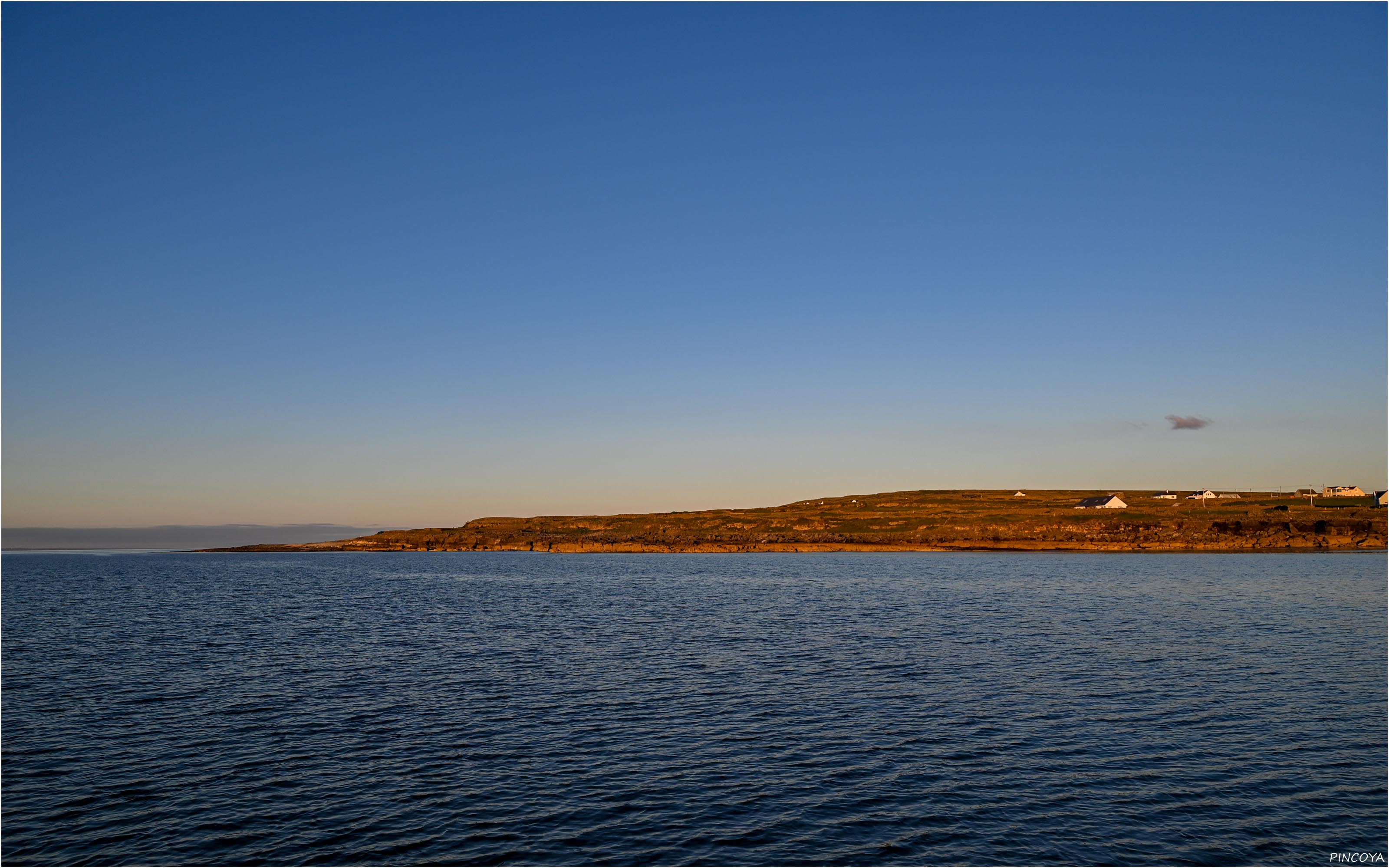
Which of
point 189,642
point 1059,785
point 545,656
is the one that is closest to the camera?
point 1059,785

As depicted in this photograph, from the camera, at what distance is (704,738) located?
3575cm

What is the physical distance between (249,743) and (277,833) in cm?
1111

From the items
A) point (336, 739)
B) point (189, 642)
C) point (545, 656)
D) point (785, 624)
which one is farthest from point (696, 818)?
point (189, 642)

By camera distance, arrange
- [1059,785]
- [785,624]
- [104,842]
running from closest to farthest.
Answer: [104,842] < [1059,785] < [785,624]

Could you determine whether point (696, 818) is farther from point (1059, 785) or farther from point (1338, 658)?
point (1338, 658)

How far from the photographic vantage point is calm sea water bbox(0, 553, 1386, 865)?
2559cm

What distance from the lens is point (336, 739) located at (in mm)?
35875

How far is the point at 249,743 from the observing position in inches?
1399

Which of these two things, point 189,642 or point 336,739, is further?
Result: point 189,642

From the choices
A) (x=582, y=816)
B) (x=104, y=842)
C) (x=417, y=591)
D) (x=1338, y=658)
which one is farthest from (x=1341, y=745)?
(x=417, y=591)

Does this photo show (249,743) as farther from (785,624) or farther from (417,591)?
(417,591)

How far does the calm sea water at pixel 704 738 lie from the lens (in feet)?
84.0

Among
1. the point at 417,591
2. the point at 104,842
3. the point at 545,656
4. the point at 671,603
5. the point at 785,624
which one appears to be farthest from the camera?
the point at 417,591

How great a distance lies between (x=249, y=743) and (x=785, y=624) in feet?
148
